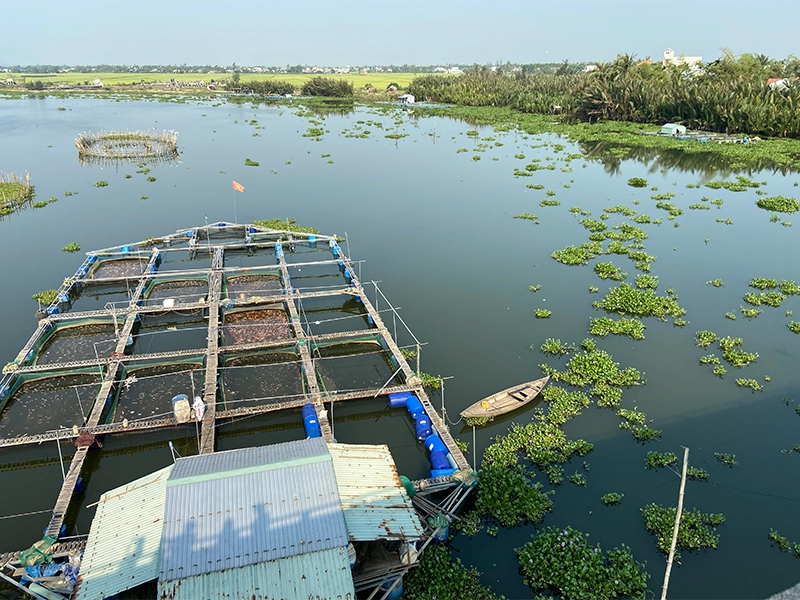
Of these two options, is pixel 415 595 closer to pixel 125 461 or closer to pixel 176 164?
pixel 125 461

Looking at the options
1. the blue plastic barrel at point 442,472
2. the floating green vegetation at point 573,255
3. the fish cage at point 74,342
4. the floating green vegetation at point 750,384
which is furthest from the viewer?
the floating green vegetation at point 573,255

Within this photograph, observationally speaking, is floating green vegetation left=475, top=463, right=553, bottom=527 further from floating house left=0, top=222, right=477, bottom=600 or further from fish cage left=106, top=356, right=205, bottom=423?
fish cage left=106, top=356, right=205, bottom=423

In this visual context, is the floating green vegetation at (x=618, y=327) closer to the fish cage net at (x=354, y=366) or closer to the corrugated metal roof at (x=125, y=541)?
the fish cage net at (x=354, y=366)

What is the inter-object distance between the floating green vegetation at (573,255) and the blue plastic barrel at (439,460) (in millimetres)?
16182

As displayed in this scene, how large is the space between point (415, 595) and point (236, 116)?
3486 inches

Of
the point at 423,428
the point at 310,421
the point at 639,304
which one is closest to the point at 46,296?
the point at 310,421

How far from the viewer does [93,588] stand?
26.6 ft

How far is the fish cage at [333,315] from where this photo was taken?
20.9 meters

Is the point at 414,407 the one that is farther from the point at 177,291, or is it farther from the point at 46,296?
the point at 46,296

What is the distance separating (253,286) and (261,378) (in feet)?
25.3

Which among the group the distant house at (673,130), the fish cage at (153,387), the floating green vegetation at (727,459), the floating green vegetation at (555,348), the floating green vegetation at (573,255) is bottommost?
the floating green vegetation at (727,459)

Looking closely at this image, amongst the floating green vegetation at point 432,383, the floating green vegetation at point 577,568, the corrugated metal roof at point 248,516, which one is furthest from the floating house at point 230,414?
the floating green vegetation at point 577,568

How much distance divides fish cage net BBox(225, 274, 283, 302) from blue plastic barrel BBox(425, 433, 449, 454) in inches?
426

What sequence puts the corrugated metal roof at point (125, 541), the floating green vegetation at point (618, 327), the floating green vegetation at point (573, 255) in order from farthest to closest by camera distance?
the floating green vegetation at point (573, 255), the floating green vegetation at point (618, 327), the corrugated metal roof at point (125, 541)
